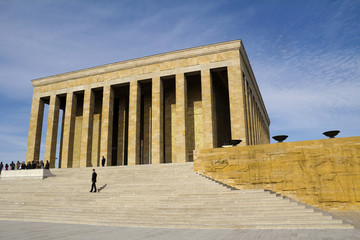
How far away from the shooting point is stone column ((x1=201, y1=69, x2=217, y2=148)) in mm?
22219

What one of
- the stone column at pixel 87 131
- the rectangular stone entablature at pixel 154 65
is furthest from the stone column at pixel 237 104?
the stone column at pixel 87 131

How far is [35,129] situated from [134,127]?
39.4 feet

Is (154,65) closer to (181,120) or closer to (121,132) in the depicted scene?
(181,120)

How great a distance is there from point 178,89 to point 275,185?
13.2 m

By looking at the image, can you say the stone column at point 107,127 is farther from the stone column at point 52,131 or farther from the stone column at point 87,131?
the stone column at point 52,131

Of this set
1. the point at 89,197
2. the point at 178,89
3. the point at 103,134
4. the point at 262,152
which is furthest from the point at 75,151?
the point at 262,152

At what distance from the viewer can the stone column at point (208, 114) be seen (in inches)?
875

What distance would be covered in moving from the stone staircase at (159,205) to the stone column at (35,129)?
13409mm

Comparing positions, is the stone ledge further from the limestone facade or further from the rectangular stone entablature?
the rectangular stone entablature

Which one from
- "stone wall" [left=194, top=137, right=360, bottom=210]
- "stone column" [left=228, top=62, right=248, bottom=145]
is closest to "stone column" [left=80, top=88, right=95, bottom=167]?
Answer: "stone column" [left=228, top=62, right=248, bottom=145]

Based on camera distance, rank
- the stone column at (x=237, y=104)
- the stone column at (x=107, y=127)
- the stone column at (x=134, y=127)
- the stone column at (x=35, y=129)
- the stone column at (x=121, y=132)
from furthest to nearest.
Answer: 1. the stone column at (x=35, y=129)
2. the stone column at (x=121, y=132)
3. the stone column at (x=107, y=127)
4. the stone column at (x=134, y=127)
5. the stone column at (x=237, y=104)

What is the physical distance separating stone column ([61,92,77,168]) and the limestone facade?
10 centimetres

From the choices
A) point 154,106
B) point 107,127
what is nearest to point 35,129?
point 107,127

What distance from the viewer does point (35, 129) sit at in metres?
28.8
